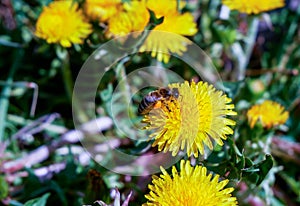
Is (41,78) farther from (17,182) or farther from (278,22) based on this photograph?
(278,22)

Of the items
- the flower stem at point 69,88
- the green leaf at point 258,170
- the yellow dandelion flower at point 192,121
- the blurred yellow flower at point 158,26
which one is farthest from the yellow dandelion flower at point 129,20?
the green leaf at point 258,170

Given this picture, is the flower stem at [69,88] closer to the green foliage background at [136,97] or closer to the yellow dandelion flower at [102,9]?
the green foliage background at [136,97]

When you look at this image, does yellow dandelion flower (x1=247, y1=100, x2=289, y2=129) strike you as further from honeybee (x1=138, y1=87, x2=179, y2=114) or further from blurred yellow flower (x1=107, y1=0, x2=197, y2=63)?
honeybee (x1=138, y1=87, x2=179, y2=114)

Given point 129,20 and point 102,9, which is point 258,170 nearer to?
point 129,20

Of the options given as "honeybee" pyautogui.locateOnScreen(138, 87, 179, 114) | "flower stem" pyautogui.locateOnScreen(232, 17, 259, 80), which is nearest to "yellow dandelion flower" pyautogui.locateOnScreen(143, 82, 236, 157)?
"honeybee" pyautogui.locateOnScreen(138, 87, 179, 114)

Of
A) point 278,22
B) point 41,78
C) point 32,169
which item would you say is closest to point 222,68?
point 278,22

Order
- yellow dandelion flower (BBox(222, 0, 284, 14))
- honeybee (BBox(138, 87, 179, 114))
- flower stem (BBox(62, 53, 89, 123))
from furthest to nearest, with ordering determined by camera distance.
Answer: flower stem (BBox(62, 53, 89, 123)) → yellow dandelion flower (BBox(222, 0, 284, 14)) → honeybee (BBox(138, 87, 179, 114))
